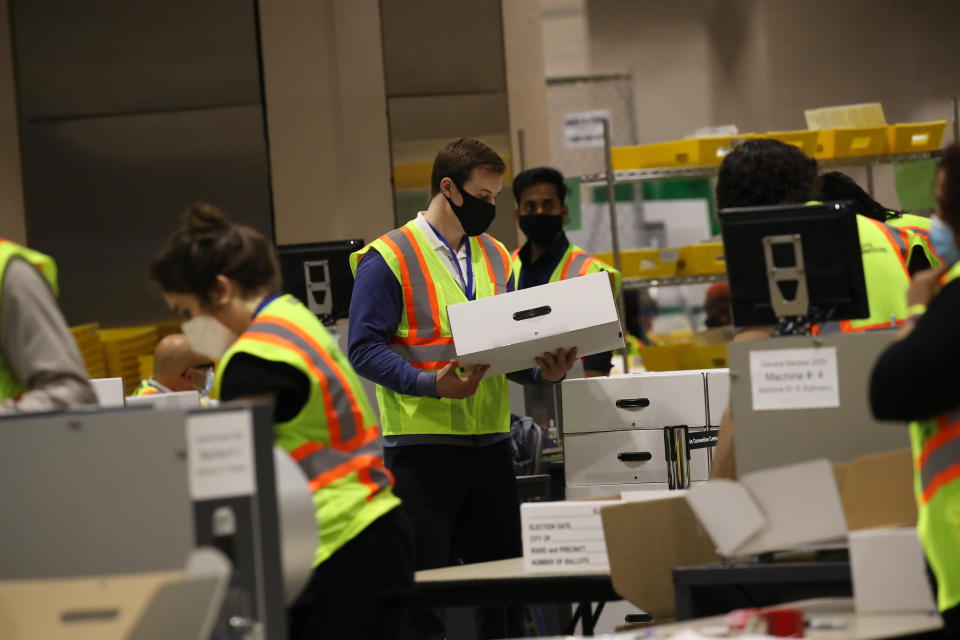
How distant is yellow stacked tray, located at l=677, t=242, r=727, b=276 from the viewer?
255 inches

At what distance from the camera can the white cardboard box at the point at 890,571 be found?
2367mm

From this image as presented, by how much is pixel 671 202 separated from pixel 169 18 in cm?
466

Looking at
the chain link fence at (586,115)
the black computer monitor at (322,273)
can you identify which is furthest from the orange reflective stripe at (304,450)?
the chain link fence at (586,115)

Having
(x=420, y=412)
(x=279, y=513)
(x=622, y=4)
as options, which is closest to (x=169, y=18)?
(x=420, y=412)

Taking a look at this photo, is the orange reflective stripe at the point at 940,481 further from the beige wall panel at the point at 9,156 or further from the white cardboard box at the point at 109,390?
the beige wall panel at the point at 9,156

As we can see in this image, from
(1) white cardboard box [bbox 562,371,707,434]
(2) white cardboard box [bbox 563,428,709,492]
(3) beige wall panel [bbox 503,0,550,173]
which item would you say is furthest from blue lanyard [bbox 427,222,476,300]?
(3) beige wall panel [bbox 503,0,550,173]

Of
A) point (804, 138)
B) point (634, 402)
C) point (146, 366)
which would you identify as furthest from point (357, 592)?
point (804, 138)

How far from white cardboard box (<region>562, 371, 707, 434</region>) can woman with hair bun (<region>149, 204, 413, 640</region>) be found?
1.57 meters

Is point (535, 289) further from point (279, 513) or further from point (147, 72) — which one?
point (147, 72)

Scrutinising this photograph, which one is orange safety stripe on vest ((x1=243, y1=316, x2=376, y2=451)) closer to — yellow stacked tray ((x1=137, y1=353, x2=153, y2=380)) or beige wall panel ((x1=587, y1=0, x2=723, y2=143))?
yellow stacked tray ((x1=137, y1=353, x2=153, y2=380))

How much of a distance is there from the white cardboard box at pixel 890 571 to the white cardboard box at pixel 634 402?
1.55m

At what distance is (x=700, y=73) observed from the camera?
10617 millimetres

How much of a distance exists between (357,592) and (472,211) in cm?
162

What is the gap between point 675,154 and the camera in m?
6.30
